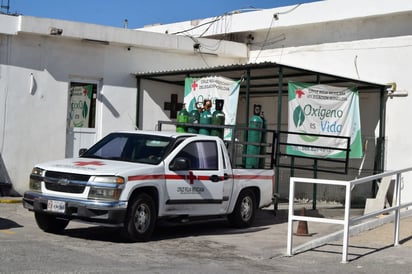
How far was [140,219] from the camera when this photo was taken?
9812 millimetres

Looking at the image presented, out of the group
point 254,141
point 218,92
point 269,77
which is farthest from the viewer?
point 269,77

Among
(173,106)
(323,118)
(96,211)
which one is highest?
(173,106)

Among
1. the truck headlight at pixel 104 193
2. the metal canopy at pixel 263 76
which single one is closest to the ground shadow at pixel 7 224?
the truck headlight at pixel 104 193

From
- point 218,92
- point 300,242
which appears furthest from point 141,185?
point 218,92

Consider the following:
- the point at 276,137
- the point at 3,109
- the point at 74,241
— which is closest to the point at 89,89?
the point at 3,109

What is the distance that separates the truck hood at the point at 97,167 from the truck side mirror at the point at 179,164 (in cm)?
36

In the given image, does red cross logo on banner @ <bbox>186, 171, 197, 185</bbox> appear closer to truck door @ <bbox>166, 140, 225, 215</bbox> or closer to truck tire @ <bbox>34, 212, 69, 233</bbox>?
truck door @ <bbox>166, 140, 225, 215</bbox>

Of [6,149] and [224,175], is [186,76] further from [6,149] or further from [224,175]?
[224,175]

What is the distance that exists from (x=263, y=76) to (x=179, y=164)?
7279mm

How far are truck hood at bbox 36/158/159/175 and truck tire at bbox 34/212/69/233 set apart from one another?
824 mm

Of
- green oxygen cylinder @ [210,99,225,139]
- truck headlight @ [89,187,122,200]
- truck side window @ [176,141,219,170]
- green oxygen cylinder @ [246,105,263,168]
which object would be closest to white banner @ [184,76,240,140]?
green oxygen cylinder @ [210,99,225,139]

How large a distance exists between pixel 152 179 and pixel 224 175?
1.89 metres

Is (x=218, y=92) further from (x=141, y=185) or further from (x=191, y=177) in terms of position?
(x=141, y=185)

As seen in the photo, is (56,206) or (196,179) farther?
(196,179)
